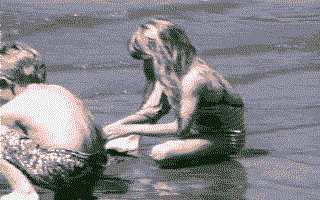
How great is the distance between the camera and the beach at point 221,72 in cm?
398

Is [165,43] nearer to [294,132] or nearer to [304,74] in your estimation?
[294,132]

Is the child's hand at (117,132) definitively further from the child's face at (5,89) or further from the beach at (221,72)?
the child's face at (5,89)

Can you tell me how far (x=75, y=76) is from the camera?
8.32m

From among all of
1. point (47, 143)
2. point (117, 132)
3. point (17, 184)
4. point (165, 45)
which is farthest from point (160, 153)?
point (17, 184)

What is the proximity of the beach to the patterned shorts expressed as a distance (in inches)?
14.3

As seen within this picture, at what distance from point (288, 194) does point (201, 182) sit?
1.99ft

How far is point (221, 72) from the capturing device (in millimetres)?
8383

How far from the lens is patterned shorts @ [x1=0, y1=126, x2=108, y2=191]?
3.16 meters

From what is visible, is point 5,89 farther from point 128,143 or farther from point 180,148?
point 128,143

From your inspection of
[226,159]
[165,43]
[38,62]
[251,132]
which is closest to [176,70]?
[165,43]

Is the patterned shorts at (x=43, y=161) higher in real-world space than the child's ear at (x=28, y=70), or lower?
lower

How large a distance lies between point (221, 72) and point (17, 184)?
5.64 meters

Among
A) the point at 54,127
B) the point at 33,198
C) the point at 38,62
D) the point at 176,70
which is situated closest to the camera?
the point at 33,198

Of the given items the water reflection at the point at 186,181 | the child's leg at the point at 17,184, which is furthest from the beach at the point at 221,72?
the child's leg at the point at 17,184
